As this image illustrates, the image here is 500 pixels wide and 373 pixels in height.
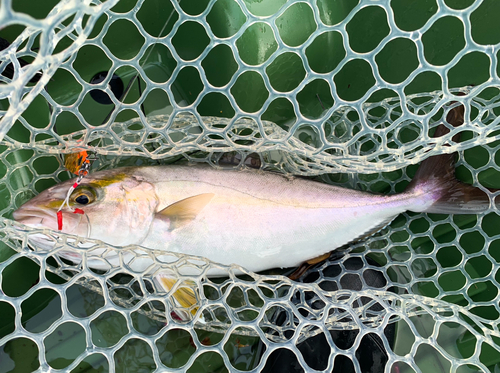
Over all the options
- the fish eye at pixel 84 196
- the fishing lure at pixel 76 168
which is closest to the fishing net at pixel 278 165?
the fishing lure at pixel 76 168

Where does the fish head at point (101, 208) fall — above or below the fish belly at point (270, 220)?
above

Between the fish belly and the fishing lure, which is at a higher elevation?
the fishing lure

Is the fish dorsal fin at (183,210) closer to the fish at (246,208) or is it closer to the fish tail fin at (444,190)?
the fish at (246,208)

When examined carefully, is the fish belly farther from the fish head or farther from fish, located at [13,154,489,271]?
the fish head

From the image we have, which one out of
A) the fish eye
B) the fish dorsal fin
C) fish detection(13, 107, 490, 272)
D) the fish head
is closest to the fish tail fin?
fish detection(13, 107, 490, 272)

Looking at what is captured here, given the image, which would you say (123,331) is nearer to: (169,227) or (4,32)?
(169,227)
